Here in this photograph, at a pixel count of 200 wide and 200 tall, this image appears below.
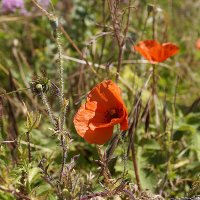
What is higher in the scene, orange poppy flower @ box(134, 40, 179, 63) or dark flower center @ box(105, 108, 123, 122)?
orange poppy flower @ box(134, 40, 179, 63)

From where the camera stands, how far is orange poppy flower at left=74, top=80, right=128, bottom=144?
141cm

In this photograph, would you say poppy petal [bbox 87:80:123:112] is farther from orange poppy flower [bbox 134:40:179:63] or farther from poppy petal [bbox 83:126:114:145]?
orange poppy flower [bbox 134:40:179:63]

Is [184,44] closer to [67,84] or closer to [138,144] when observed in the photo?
[67,84]

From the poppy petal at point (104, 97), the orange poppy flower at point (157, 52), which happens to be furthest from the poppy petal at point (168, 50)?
the poppy petal at point (104, 97)

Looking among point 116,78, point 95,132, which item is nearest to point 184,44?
point 116,78

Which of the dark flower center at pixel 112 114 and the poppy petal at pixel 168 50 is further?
the poppy petal at pixel 168 50

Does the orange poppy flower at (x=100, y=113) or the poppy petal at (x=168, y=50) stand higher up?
the poppy petal at (x=168, y=50)

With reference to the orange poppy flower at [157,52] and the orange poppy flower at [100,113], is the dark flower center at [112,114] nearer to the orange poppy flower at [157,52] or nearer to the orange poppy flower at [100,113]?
the orange poppy flower at [100,113]

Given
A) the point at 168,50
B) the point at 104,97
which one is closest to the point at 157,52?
the point at 168,50

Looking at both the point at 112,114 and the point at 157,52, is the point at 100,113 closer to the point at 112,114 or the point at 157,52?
the point at 112,114

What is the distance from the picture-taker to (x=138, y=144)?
182 cm

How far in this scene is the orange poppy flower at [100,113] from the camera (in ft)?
4.63

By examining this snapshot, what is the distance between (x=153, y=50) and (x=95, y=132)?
55 centimetres

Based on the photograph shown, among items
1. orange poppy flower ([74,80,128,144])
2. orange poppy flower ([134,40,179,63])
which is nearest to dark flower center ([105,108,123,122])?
orange poppy flower ([74,80,128,144])
